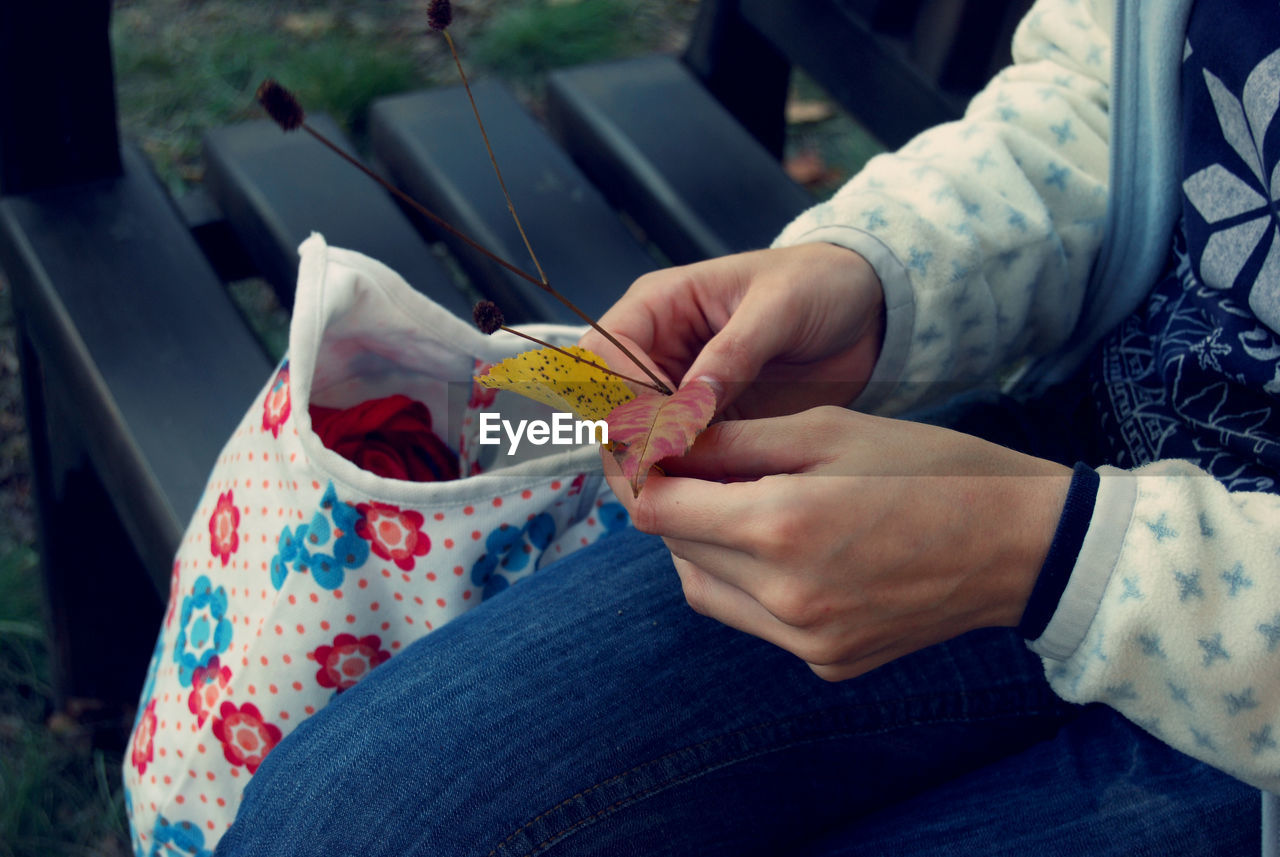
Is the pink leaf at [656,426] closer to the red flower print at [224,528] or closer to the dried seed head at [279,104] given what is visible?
the dried seed head at [279,104]

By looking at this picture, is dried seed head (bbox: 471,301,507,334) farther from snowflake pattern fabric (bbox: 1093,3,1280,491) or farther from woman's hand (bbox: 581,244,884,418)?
snowflake pattern fabric (bbox: 1093,3,1280,491)

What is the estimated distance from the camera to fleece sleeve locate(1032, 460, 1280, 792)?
0.65m

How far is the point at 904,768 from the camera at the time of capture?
0.79 m

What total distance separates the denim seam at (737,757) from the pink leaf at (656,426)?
237mm

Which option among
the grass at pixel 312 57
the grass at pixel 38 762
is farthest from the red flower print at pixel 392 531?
the grass at pixel 312 57

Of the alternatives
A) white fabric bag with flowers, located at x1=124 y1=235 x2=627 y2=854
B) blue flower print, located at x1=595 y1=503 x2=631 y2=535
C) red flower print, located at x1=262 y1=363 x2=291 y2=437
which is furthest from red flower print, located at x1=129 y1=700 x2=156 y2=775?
blue flower print, located at x1=595 y1=503 x2=631 y2=535

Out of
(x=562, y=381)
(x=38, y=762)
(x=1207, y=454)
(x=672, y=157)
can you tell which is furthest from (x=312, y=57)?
(x=1207, y=454)

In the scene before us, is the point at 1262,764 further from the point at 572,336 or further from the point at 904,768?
the point at 572,336

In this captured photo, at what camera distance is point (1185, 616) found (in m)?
0.65

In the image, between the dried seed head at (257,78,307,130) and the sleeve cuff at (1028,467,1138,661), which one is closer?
the dried seed head at (257,78,307,130)

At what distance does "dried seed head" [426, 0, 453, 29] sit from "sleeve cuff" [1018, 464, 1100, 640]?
1.51 feet

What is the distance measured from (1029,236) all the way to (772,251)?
218 millimetres

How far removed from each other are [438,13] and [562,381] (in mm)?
209

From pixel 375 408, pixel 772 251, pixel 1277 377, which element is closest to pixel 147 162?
pixel 375 408
